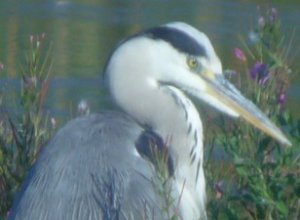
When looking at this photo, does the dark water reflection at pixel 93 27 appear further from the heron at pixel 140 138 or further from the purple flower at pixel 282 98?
the purple flower at pixel 282 98

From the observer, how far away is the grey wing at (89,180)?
16.8 feet

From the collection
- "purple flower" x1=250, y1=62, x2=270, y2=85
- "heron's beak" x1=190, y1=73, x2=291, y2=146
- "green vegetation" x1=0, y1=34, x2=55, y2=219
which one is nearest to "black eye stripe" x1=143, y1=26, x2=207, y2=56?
"heron's beak" x1=190, y1=73, x2=291, y2=146

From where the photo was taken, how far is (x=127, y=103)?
5.62 metres

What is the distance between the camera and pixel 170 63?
18.2ft

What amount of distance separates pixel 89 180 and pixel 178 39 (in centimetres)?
76

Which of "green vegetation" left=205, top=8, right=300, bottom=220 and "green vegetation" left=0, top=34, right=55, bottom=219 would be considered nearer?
"green vegetation" left=205, top=8, right=300, bottom=220

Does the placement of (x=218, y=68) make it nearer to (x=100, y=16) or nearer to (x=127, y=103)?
(x=127, y=103)

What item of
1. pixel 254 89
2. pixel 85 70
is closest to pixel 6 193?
pixel 254 89

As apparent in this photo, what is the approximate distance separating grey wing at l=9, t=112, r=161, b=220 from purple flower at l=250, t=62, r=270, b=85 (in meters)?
0.58

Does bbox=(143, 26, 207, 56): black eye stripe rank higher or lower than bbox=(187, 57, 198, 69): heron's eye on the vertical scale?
higher

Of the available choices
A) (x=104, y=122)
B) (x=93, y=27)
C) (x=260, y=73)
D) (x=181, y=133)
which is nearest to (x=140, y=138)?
(x=104, y=122)

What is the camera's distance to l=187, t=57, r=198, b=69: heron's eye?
5.55 m

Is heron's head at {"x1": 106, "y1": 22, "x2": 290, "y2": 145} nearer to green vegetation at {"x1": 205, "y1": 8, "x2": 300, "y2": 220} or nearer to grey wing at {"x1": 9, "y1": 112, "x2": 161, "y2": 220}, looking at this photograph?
green vegetation at {"x1": 205, "y1": 8, "x2": 300, "y2": 220}

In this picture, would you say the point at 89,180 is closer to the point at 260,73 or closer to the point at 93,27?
the point at 260,73
